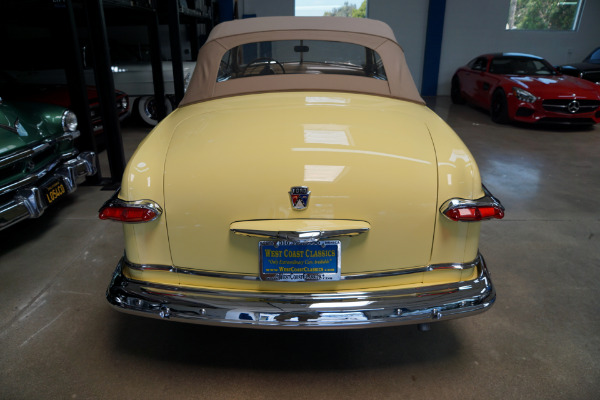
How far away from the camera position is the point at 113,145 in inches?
180

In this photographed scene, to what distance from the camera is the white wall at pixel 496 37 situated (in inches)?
479

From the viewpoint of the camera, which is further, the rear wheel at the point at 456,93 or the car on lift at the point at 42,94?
the rear wheel at the point at 456,93

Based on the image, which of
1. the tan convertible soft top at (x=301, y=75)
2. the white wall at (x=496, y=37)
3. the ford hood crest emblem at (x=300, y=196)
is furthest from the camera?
the white wall at (x=496, y=37)

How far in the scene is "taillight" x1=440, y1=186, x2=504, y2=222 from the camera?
5.42ft

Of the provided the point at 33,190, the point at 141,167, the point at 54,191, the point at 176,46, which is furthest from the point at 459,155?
the point at 176,46

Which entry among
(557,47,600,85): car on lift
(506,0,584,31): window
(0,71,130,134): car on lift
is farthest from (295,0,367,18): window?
(0,71,130,134): car on lift

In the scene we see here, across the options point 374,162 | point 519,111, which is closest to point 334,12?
point 519,111

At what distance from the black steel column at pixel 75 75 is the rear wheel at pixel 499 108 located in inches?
268

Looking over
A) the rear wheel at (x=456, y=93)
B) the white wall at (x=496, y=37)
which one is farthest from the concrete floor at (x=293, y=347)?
the white wall at (x=496, y=37)

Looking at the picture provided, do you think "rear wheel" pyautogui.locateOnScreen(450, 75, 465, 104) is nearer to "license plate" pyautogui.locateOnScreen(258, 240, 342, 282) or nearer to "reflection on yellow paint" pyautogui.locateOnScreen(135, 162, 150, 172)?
"license plate" pyautogui.locateOnScreen(258, 240, 342, 282)

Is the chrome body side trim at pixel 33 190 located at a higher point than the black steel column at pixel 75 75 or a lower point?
lower

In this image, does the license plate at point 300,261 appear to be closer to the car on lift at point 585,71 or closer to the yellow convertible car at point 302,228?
the yellow convertible car at point 302,228

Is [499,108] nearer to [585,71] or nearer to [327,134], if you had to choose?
[585,71]

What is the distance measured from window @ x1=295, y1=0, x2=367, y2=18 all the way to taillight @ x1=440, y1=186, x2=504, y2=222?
12.4 m
